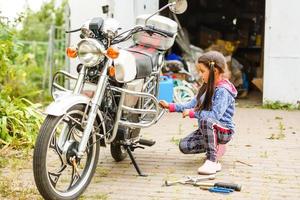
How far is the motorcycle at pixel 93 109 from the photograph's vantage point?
4.02 m

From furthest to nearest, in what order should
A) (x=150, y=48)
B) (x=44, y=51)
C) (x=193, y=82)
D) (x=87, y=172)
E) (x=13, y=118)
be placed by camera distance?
(x=44, y=51) → (x=193, y=82) → (x=13, y=118) → (x=150, y=48) → (x=87, y=172)

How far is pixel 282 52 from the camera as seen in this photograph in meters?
9.34

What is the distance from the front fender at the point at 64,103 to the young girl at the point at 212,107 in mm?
1076

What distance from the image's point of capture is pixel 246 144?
6.40m

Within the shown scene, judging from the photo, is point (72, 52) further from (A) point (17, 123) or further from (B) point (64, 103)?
(A) point (17, 123)

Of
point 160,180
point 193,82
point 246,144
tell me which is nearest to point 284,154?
point 246,144

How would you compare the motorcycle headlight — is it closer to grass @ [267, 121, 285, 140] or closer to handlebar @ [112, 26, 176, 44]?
handlebar @ [112, 26, 176, 44]

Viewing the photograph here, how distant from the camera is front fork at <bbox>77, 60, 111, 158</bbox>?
418 cm

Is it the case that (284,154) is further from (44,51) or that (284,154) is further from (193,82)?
(44,51)

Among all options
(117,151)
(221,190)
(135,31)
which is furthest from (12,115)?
(221,190)

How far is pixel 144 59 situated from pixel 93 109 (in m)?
0.90

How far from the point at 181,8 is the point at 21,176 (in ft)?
6.67

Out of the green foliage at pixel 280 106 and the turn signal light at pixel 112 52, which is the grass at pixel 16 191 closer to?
the turn signal light at pixel 112 52

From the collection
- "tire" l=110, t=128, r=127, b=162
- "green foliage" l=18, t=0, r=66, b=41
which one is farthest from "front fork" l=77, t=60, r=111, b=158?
"green foliage" l=18, t=0, r=66, b=41
